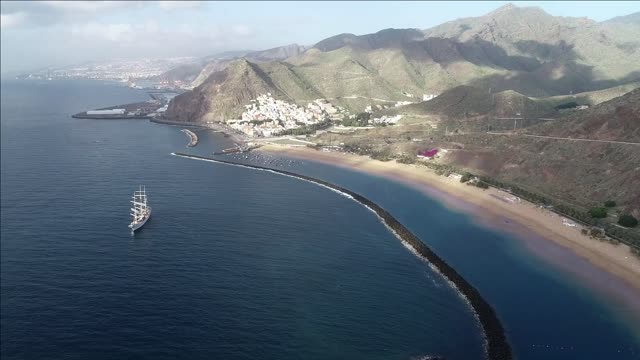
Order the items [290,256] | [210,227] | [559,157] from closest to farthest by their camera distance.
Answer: [290,256] < [210,227] < [559,157]

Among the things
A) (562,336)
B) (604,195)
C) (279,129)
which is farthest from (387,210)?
(279,129)

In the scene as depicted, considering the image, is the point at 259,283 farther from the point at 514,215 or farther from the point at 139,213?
the point at 514,215

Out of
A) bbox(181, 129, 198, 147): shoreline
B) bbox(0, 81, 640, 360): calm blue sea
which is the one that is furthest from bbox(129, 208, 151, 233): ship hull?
bbox(181, 129, 198, 147): shoreline

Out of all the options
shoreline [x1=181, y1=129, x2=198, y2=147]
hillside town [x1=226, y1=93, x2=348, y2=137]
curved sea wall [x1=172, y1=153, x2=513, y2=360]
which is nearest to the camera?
curved sea wall [x1=172, y1=153, x2=513, y2=360]

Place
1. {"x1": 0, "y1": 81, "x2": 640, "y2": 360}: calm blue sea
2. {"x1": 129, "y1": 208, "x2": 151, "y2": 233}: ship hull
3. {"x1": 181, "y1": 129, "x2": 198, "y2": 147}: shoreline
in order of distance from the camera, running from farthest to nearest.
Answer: {"x1": 181, "y1": 129, "x2": 198, "y2": 147}: shoreline
{"x1": 129, "y1": 208, "x2": 151, "y2": 233}: ship hull
{"x1": 0, "y1": 81, "x2": 640, "y2": 360}: calm blue sea

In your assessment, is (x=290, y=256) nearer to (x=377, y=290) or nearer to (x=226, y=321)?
(x=377, y=290)

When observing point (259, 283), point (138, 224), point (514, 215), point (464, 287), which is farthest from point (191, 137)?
point (464, 287)

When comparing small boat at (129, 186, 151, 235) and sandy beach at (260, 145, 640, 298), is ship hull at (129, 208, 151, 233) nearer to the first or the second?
small boat at (129, 186, 151, 235)

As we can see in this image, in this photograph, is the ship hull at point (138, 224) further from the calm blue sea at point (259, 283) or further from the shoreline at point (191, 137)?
the shoreline at point (191, 137)
